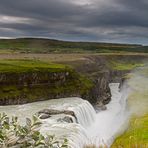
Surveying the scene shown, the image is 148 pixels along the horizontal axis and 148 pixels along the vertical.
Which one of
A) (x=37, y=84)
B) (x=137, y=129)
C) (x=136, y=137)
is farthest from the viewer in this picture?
(x=37, y=84)

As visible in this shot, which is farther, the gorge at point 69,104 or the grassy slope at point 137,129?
the gorge at point 69,104

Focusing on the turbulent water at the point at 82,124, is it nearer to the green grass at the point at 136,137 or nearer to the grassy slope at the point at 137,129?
the grassy slope at the point at 137,129

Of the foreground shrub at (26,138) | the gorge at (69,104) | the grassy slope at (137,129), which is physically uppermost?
the foreground shrub at (26,138)

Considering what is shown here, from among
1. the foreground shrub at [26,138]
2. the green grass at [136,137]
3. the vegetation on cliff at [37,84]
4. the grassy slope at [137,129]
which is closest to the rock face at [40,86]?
the vegetation on cliff at [37,84]

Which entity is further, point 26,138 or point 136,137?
point 136,137

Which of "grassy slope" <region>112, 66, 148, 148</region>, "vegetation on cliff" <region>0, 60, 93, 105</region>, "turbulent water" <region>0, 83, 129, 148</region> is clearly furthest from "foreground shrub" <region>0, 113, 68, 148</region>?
"vegetation on cliff" <region>0, 60, 93, 105</region>

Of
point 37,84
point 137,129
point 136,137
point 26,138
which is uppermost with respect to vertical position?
point 26,138

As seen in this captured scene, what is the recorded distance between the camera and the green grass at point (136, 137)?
28.3 metres

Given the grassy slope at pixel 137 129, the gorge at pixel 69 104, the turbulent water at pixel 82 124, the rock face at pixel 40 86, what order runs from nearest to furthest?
the grassy slope at pixel 137 129 → the turbulent water at pixel 82 124 → the gorge at pixel 69 104 → the rock face at pixel 40 86

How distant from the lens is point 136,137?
106 ft

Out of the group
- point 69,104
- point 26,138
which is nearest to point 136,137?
point 26,138

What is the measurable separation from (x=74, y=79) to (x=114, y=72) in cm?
6480

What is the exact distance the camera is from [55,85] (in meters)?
83.1

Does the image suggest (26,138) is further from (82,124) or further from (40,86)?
(40,86)
